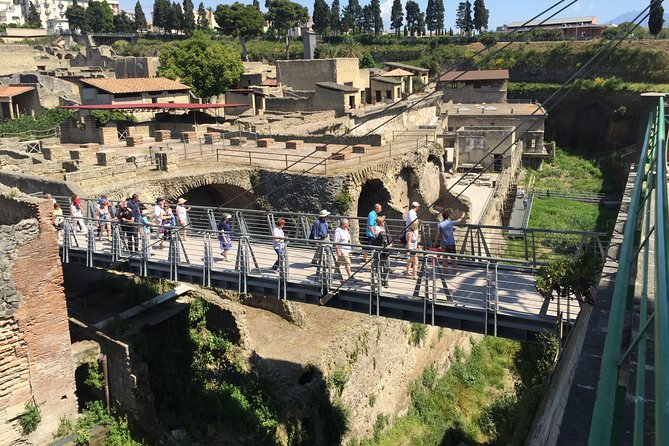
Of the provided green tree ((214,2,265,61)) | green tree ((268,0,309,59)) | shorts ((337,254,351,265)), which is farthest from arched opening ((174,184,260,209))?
green tree ((268,0,309,59))

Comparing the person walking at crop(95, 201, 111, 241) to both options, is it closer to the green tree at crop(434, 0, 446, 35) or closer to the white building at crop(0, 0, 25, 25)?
the green tree at crop(434, 0, 446, 35)

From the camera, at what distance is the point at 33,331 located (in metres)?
10.8

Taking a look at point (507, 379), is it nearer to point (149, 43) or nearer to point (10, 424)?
point (10, 424)

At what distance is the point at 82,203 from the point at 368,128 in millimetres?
18569

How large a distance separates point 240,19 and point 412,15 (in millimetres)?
33509

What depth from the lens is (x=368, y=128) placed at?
31.5m

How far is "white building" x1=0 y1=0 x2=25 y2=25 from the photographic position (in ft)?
366

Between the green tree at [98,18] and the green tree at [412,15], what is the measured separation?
4475 cm

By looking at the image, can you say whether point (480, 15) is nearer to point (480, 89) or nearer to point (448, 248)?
point (480, 89)

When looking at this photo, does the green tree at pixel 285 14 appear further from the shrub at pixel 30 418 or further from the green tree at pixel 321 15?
the shrub at pixel 30 418

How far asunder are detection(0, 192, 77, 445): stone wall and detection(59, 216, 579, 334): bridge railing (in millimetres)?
1023

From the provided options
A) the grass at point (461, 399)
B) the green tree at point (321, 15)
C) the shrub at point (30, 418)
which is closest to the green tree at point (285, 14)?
the green tree at point (321, 15)

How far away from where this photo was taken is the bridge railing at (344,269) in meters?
8.31

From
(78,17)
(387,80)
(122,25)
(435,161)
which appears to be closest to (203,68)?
(387,80)
